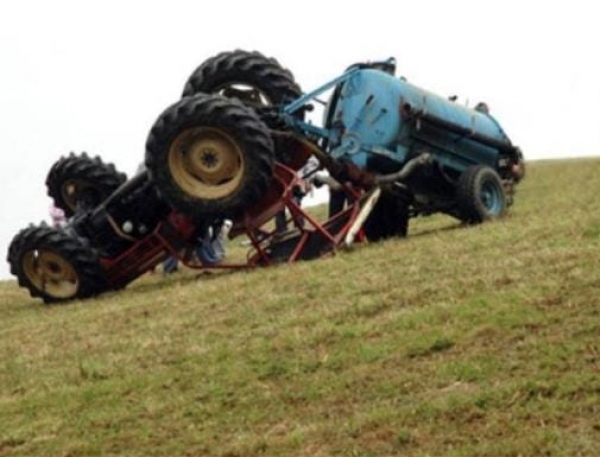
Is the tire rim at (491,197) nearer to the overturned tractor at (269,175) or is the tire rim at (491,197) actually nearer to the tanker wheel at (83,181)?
the overturned tractor at (269,175)

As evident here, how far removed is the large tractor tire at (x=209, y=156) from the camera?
38.4ft

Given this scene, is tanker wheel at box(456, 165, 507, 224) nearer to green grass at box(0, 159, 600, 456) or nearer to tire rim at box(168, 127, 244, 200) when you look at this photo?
green grass at box(0, 159, 600, 456)

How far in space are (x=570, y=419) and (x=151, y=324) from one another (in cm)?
464

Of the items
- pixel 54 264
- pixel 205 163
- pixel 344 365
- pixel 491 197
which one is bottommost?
pixel 344 365

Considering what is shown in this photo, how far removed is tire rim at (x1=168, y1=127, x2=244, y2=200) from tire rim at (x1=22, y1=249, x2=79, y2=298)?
64.5 inches

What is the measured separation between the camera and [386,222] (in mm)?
13953

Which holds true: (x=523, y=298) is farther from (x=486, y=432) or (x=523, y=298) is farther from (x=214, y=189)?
(x=214, y=189)

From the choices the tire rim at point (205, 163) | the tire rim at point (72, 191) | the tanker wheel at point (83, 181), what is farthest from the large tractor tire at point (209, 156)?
the tire rim at point (72, 191)

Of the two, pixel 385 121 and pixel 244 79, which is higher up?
pixel 244 79

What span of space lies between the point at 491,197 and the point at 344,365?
720 centimetres

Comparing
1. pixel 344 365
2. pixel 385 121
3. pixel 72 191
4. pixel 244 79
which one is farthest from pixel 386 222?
pixel 344 365

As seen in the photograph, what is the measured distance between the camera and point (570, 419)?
5.41m

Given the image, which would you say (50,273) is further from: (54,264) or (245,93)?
(245,93)

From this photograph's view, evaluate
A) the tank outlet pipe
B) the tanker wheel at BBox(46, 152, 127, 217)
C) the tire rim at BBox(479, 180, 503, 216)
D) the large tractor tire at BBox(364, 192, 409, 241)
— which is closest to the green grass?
the tank outlet pipe
